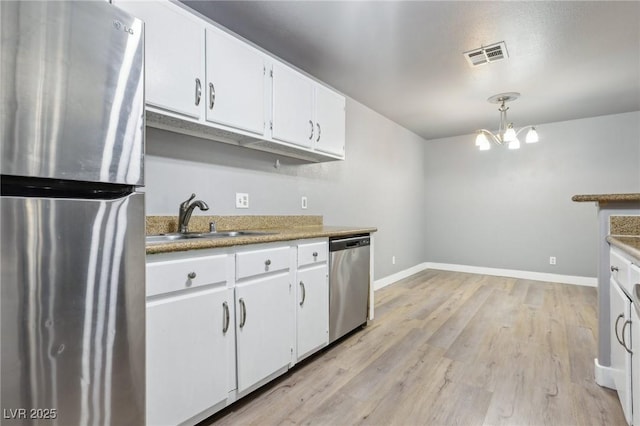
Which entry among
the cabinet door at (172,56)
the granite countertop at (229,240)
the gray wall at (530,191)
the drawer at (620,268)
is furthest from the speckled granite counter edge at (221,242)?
the gray wall at (530,191)

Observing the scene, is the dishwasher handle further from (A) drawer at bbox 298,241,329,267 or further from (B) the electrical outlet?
(B) the electrical outlet

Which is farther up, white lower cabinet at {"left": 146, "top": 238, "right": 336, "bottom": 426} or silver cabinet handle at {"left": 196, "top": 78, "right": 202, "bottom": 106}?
silver cabinet handle at {"left": 196, "top": 78, "right": 202, "bottom": 106}

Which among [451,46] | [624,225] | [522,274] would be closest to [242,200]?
[451,46]

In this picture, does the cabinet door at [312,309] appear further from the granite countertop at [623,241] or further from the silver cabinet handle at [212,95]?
the granite countertop at [623,241]

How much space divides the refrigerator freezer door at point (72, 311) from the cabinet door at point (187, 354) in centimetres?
20

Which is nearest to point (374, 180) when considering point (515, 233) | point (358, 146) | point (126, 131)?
point (358, 146)

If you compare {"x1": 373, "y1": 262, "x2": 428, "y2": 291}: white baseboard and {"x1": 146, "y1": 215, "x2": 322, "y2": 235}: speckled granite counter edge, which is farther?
{"x1": 373, "y1": 262, "x2": 428, "y2": 291}: white baseboard

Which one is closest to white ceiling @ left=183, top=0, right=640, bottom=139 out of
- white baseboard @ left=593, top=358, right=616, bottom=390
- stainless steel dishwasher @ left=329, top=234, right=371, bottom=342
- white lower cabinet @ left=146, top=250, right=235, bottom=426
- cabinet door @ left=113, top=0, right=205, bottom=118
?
cabinet door @ left=113, top=0, right=205, bottom=118

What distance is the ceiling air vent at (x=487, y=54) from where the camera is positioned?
2.48 m

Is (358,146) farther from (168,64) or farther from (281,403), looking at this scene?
(281,403)

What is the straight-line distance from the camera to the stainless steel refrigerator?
821mm

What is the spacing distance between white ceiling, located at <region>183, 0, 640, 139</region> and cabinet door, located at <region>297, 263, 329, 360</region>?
5.69ft

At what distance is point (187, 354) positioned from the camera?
4.60ft

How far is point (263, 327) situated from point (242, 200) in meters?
1.04
